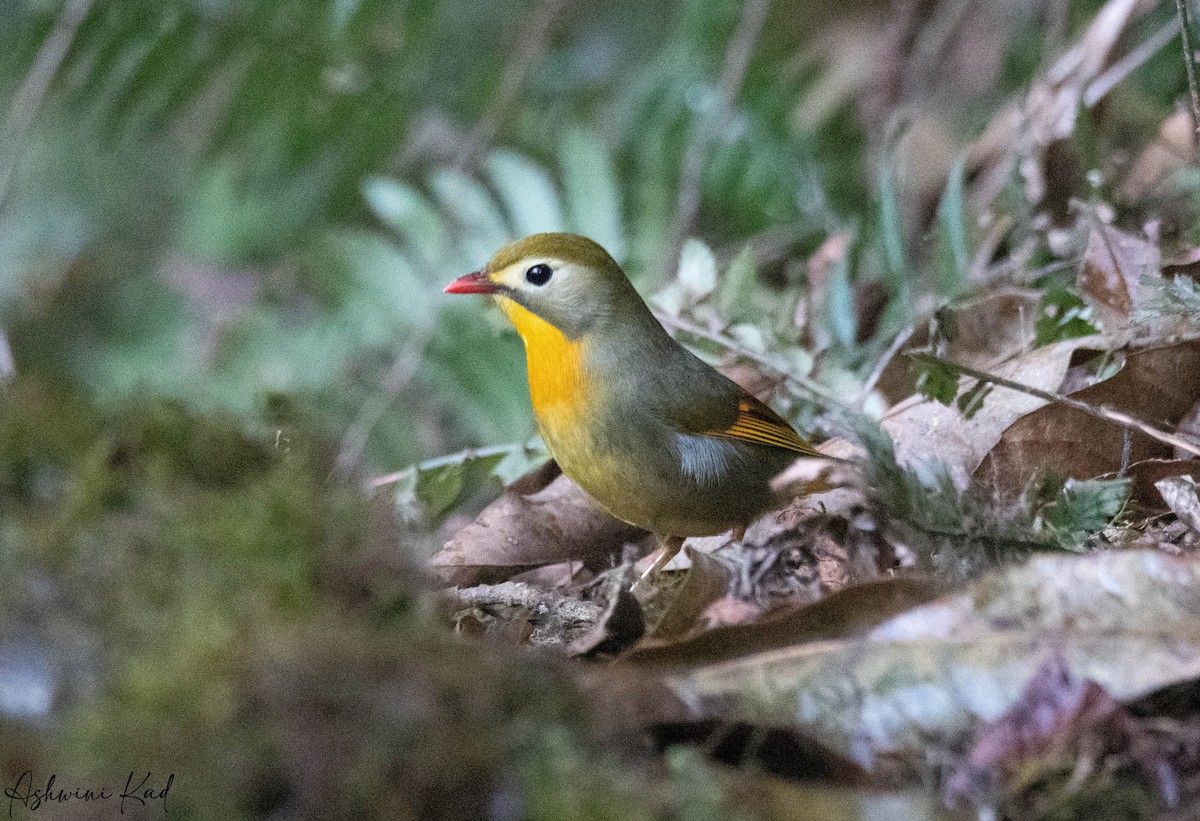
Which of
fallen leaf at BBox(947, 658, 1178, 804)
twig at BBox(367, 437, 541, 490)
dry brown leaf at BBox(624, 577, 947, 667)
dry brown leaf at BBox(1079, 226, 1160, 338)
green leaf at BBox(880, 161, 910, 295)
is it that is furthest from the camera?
green leaf at BBox(880, 161, 910, 295)

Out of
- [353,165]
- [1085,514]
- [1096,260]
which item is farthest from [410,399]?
[1085,514]

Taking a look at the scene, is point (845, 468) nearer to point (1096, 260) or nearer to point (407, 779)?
point (1096, 260)

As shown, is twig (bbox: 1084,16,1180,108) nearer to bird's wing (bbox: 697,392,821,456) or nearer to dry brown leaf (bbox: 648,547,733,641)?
bird's wing (bbox: 697,392,821,456)

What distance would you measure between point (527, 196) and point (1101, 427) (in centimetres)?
318

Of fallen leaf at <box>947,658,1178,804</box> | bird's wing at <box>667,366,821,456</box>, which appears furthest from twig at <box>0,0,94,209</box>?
fallen leaf at <box>947,658,1178,804</box>

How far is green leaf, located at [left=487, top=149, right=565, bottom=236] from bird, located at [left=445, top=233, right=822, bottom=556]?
5.19 ft

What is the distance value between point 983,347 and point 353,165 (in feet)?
12.7

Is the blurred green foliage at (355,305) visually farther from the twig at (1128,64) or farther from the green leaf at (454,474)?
the twig at (1128,64)

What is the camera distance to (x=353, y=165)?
6.54m

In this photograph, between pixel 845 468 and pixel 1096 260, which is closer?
pixel 845 468

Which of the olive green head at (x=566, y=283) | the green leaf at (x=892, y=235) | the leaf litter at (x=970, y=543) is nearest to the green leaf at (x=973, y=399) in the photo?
the leaf litter at (x=970, y=543)

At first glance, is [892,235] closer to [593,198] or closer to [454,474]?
[593,198]

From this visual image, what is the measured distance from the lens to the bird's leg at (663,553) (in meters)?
3.07

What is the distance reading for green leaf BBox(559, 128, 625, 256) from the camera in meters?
5.36
